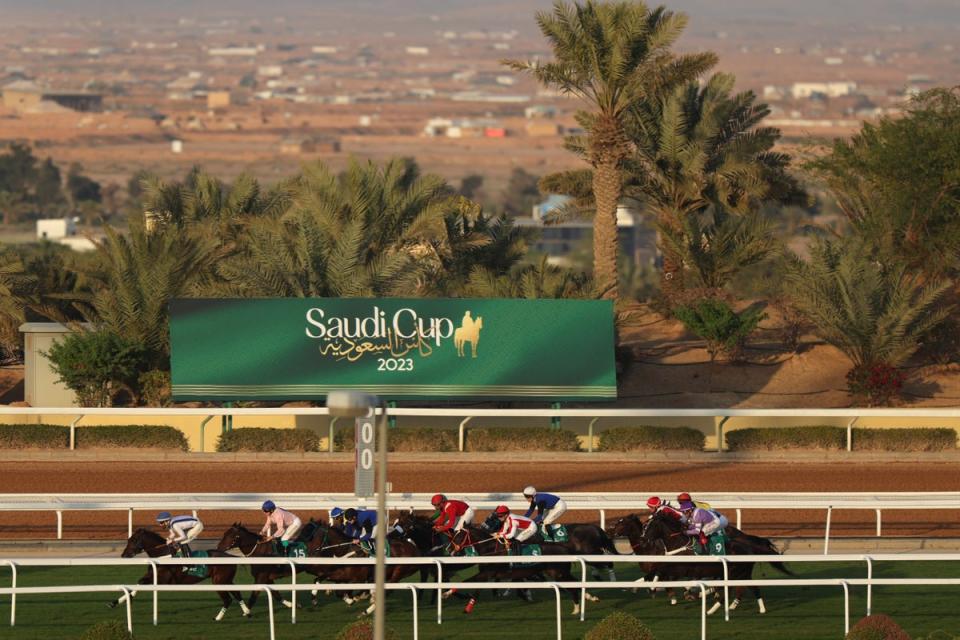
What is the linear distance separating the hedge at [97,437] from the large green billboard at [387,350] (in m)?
0.79

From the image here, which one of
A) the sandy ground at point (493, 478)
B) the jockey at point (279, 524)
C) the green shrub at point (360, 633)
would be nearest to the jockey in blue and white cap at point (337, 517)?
the jockey at point (279, 524)

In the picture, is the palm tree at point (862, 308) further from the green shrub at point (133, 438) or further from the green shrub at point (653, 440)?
the green shrub at point (133, 438)

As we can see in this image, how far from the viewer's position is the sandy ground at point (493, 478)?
2512cm

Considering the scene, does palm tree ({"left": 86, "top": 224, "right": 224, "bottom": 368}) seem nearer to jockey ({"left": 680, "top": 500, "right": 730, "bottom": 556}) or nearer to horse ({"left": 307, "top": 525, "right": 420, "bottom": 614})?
horse ({"left": 307, "top": 525, "right": 420, "bottom": 614})

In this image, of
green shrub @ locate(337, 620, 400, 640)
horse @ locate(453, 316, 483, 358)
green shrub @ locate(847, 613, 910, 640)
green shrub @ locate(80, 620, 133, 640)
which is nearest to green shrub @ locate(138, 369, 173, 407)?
horse @ locate(453, 316, 483, 358)

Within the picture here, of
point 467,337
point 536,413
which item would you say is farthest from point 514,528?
point 467,337

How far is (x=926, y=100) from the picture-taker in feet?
135

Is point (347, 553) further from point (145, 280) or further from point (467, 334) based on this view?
point (145, 280)

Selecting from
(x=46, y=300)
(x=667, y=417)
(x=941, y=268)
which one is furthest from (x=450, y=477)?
(x=941, y=268)

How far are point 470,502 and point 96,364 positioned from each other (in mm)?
10160

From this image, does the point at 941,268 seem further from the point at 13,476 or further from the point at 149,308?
the point at 13,476

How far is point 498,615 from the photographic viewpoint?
59.6 ft

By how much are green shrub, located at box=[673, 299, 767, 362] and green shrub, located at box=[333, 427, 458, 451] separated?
6.25 meters

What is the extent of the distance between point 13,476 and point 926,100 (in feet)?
79.9
